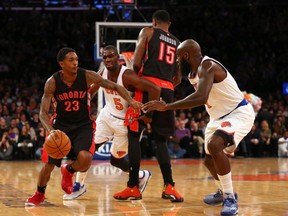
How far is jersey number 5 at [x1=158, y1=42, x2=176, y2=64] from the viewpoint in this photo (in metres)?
7.04

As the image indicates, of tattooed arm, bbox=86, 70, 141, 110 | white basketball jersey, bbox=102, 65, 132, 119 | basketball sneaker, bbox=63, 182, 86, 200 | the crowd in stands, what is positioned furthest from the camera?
the crowd in stands

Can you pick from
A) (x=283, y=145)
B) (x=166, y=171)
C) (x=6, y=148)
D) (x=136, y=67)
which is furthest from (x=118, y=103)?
(x=283, y=145)

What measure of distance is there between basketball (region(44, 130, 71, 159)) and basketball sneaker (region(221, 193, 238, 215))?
167 centimetres

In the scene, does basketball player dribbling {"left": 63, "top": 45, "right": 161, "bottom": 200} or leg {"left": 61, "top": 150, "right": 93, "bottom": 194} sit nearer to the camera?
leg {"left": 61, "top": 150, "right": 93, "bottom": 194}

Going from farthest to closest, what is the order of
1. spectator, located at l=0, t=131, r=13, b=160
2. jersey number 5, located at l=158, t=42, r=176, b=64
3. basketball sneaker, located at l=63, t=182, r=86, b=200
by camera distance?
spectator, located at l=0, t=131, r=13, b=160, jersey number 5, located at l=158, t=42, r=176, b=64, basketball sneaker, located at l=63, t=182, r=86, b=200

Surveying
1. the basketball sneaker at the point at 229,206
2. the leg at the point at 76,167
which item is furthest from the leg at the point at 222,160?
the leg at the point at 76,167

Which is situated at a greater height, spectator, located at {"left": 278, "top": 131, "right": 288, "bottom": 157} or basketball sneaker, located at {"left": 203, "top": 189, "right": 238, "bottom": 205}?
basketball sneaker, located at {"left": 203, "top": 189, "right": 238, "bottom": 205}

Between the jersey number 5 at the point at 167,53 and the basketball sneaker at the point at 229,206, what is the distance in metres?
1.95

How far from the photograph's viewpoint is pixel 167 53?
7.09m

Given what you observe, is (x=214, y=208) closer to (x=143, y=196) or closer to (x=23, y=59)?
(x=143, y=196)

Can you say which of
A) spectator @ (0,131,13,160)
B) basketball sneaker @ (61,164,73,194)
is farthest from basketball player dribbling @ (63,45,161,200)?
spectator @ (0,131,13,160)

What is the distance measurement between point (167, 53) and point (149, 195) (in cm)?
172

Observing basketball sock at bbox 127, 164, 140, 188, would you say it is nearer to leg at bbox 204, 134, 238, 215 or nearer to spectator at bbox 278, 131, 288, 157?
leg at bbox 204, 134, 238, 215

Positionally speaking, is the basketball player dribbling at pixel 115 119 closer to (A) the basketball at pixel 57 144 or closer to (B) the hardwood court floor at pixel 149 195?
(B) the hardwood court floor at pixel 149 195
